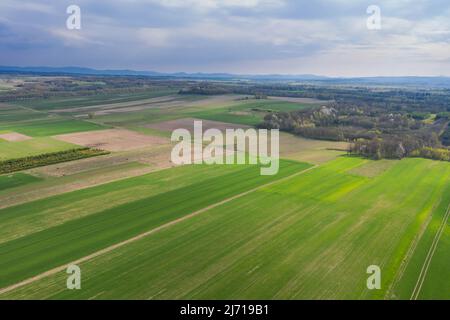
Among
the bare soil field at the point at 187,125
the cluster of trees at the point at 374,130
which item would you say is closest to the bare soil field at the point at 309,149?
the cluster of trees at the point at 374,130

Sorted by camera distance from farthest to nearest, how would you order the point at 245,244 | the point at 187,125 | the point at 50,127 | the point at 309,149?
1. the point at 187,125
2. the point at 50,127
3. the point at 309,149
4. the point at 245,244

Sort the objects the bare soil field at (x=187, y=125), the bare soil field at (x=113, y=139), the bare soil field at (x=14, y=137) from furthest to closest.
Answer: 1. the bare soil field at (x=187, y=125)
2. the bare soil field at (x=14, y=137)
3. the bare soil field at (x=113, y=139)

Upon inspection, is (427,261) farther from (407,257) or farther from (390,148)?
(390,148)

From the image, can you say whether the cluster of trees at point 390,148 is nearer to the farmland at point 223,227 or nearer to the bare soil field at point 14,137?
the farmland at point 223,227

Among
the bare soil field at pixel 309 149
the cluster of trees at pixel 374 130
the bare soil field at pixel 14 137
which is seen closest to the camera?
the bare soil field at pixel 309 149

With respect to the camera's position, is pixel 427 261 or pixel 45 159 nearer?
pixel 427 261

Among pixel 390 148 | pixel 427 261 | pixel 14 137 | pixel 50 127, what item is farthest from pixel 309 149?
pixel 50 127
